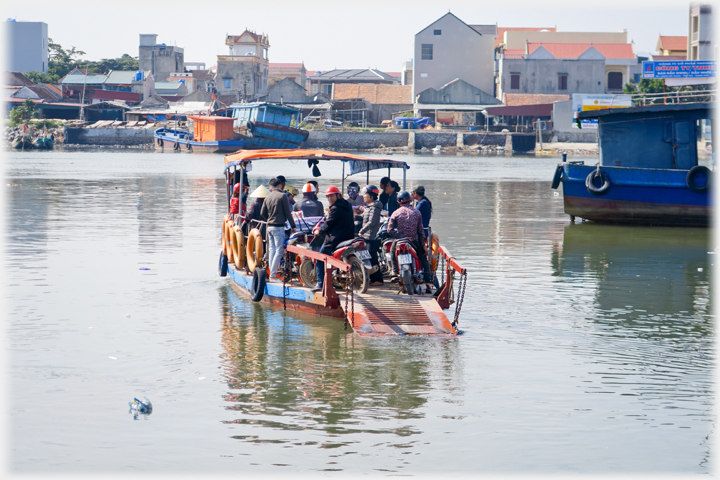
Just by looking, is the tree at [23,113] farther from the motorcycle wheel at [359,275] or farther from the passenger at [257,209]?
the motorcycle wheel at [359,275]

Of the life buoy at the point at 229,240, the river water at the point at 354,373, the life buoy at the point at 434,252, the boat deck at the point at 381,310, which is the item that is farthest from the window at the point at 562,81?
the boat deck at the point at 381,310

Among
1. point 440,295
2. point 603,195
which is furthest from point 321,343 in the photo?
point 603,195

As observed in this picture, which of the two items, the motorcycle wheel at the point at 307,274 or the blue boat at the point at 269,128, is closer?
the motorcycle wheel at the point at 307,274

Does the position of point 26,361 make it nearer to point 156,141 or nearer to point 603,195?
point 603,195

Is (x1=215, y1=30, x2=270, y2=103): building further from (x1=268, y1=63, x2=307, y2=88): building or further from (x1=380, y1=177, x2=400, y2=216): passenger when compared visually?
(x1=380, y1=177, x2=400, y2=216): passenger

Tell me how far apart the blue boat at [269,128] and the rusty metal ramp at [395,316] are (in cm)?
5793

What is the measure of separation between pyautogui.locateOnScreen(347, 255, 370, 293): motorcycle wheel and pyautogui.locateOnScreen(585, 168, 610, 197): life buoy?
14.2m

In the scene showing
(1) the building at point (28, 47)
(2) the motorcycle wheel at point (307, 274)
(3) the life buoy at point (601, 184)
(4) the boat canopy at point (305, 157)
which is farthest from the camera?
(1) the building at point (28, 47)

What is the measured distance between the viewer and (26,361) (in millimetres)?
10414

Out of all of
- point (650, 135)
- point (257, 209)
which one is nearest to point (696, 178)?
point (650, 135)

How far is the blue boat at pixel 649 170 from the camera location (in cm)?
2375

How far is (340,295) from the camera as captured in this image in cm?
1216

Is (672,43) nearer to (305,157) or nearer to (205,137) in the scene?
(205,137)

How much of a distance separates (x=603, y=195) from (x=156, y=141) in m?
64.7
